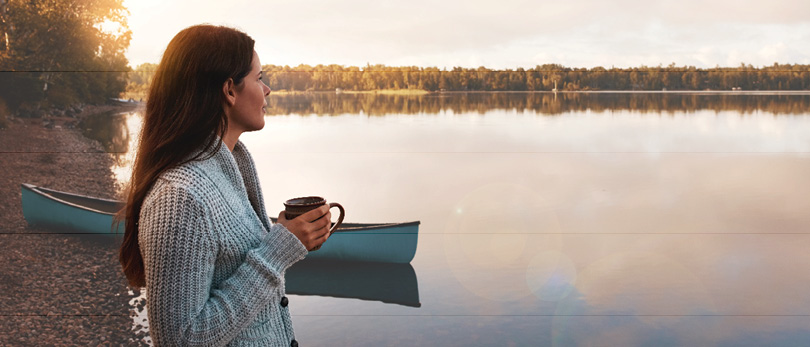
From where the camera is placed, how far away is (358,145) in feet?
16.1

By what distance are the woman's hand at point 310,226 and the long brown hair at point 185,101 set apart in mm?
108

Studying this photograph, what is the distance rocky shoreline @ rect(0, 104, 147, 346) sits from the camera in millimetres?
5438

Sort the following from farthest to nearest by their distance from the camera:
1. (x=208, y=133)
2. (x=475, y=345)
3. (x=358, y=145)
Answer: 1. (x=475, y=345)
2. (x=358, y=145)
3. (x=208, y=133)

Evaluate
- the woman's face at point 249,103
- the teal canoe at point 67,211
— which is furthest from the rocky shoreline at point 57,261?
the woman's face at point 249,103

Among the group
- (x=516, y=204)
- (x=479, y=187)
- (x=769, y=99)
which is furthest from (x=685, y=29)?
(x=516, y=204)

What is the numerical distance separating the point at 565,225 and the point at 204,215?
930 cm

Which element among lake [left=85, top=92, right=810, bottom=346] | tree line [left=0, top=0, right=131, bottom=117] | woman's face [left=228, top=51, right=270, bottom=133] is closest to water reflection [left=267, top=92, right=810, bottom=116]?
lake [left=85, top=92, right=810, bottom=346]

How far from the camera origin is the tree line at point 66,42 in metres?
6.72

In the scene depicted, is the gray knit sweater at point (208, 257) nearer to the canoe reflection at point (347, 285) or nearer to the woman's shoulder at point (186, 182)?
the woman's shoulder at point (186, 182)

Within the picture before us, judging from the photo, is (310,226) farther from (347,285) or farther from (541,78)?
(347,285)

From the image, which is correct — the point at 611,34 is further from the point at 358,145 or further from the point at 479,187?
the point at 479,187

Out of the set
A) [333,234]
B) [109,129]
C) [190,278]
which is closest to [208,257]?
[190,278]

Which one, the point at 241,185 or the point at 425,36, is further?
the point at 425,36

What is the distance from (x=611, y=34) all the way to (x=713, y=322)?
4.79 metres
